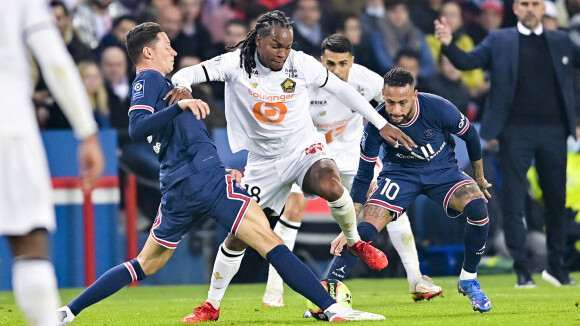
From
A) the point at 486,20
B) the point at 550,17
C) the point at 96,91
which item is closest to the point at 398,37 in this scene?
the point at 486,20

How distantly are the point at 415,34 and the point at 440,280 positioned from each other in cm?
388

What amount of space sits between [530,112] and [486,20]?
407cm

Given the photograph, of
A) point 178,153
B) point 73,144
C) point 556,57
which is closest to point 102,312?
point 178,153

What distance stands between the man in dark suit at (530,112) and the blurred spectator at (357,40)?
2.72 meters

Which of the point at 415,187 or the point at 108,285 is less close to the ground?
the point at 415,187

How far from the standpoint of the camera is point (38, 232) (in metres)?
3.98

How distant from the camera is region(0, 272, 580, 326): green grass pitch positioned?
6.41m

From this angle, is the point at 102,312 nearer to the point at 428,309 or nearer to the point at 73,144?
the point at 428,309

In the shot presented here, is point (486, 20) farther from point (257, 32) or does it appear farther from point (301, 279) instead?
point (301, 279)

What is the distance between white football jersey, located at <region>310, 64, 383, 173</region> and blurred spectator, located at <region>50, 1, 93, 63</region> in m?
3.70

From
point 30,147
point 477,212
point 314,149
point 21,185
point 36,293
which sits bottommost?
point 477,212

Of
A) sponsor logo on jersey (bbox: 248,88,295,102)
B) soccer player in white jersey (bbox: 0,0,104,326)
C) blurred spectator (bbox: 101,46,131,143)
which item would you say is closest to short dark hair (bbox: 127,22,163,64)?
sponsor logo on jersey (bbox: 248,88,295,102)

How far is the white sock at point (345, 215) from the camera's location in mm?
6574

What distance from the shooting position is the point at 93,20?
12.0m
